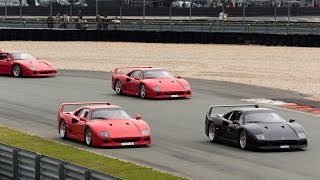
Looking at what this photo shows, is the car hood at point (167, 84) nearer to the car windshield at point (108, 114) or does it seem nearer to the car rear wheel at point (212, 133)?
the car rear wheel at point (212, 133)

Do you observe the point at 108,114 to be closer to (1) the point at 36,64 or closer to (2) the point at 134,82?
(2) the point at 134,82

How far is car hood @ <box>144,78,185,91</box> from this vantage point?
36906 mm

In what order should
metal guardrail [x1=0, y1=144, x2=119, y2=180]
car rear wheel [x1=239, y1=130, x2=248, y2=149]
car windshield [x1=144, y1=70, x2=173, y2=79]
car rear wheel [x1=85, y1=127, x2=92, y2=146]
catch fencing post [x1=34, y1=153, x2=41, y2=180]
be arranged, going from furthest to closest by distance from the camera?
car windshield [x1=144, y1=70, x2=173, y2=79]
car rear wheel [x1=85, y1=127, x2=92, y2=146]
car rear wheel [x1=239, y1=130, x2=248, y2=149]
catch fencing post [x1=34, y1=153, x2=41, y2=180]
metal guardrail [x1=0, y1=144, x2=119, y2=180]

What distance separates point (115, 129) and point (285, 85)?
65.9 ft

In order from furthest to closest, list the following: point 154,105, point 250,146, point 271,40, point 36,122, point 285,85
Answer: point 271,40 → point 285,85 → point 154,105 → point 36,122 → point 250,146

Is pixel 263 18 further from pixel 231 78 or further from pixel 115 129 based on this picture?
pixel 115 129

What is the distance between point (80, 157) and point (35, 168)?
164 inches

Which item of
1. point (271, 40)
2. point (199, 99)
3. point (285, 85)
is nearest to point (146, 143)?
point (199, 99)

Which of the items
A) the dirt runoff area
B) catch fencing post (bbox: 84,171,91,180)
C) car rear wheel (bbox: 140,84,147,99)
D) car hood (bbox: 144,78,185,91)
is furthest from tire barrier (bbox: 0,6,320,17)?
catch fencing post (bbox: 84,171,91,180)

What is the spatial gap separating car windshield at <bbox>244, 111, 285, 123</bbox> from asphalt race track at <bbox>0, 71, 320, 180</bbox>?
824 mm

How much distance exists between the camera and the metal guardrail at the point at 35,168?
16.6 meters

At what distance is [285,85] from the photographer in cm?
4381

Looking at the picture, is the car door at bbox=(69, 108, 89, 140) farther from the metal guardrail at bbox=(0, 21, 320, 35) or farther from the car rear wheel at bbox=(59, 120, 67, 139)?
the metal guardrail at bbox=(0, 21, 320, 35)

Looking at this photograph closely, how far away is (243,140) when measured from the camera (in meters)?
24.5
